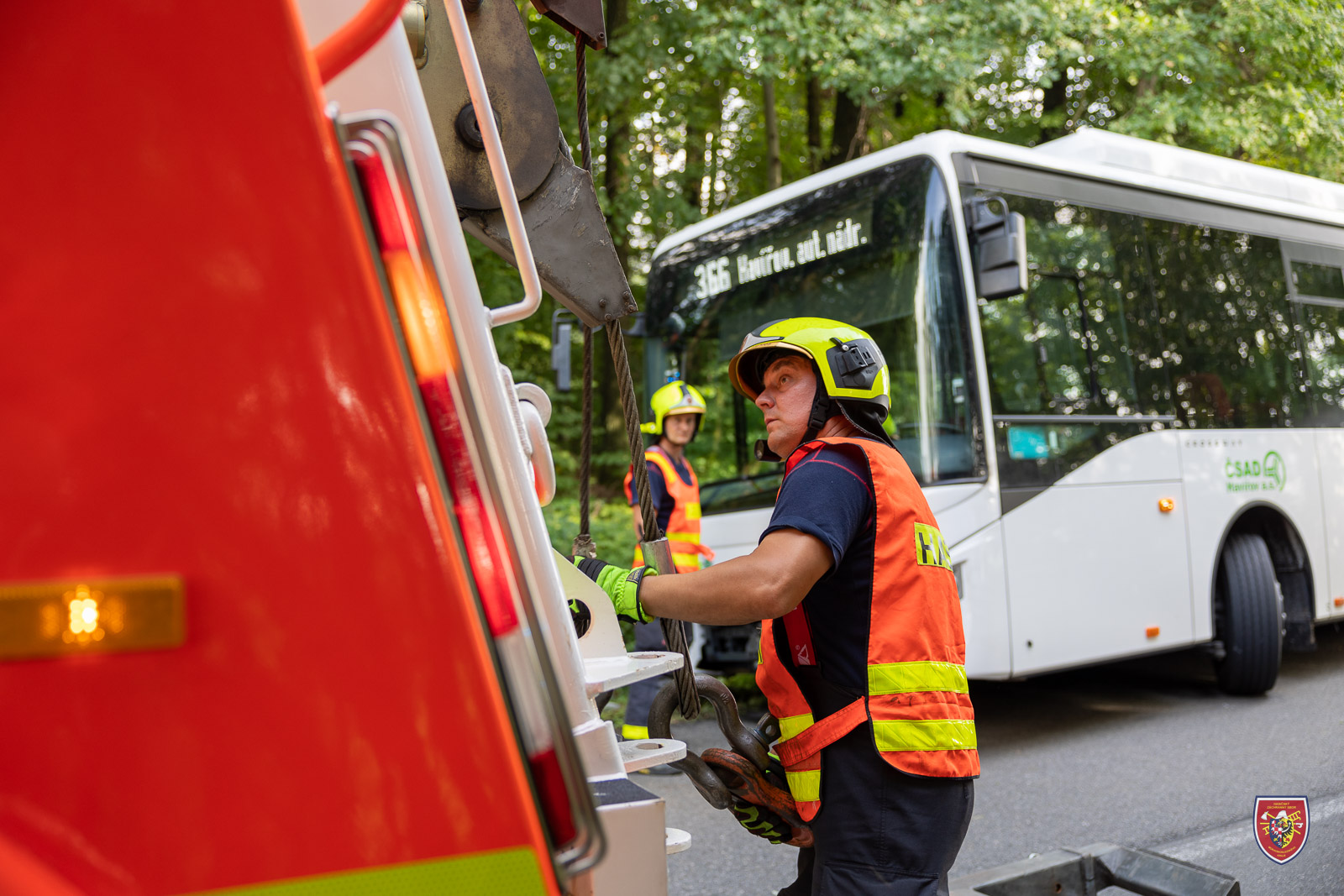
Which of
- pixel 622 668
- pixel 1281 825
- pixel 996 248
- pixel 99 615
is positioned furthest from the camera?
pixel 996 248

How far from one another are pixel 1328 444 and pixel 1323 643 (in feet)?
8.69

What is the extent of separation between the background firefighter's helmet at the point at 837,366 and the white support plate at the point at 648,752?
34.3 inches

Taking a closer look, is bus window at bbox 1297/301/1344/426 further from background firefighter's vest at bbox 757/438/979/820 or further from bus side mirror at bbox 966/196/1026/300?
background firefighter's vest at bbox 757/438/979/820

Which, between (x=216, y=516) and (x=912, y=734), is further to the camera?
(x=912, y=734)

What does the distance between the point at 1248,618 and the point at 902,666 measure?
6204mm

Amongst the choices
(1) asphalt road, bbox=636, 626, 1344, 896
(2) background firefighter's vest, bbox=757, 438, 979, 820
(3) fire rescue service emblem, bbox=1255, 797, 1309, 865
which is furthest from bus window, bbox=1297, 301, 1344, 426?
(2) background firefighter's vest, bbox=757, 438, 979, 820

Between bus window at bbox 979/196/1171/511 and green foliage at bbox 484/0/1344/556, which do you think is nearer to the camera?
bus window at bbox 979/196/1171/511

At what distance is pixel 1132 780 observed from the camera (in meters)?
5.56

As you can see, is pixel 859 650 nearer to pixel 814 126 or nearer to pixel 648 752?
pixel 648 752

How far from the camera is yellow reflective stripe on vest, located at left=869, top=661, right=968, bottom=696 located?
2.24 meters

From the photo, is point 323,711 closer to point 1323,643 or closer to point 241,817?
point 241,817

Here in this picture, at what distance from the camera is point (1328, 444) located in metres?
8.46

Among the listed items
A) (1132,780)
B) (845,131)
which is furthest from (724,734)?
(845,131)

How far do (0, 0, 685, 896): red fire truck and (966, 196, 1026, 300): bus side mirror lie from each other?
5264mm
